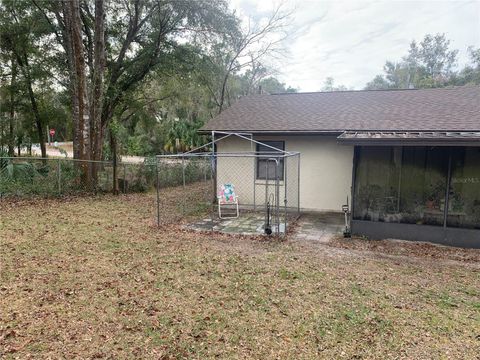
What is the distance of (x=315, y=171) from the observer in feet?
31.0

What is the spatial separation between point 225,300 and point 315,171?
6.37 metres

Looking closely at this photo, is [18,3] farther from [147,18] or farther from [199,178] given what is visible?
[199,178]

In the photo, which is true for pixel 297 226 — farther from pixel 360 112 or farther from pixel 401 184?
pixel 360 112

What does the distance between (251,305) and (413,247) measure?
4093mm

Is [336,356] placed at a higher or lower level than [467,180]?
lower

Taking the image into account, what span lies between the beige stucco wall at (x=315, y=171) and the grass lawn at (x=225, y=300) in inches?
138

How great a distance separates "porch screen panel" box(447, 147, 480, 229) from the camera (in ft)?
20.5

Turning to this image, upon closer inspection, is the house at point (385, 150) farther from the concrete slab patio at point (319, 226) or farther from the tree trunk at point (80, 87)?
the tree trunk at point (80, 87)

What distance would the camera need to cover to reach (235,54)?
21.9 m

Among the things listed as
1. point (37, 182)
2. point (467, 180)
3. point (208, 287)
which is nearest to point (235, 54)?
point (37, 182)

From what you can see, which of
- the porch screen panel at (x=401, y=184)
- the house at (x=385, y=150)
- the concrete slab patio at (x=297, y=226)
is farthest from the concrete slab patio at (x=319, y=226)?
the porch screen panel at (x=401, y=184)

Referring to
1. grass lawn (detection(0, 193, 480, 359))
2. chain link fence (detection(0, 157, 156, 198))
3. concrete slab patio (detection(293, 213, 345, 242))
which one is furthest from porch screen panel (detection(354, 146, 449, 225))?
chain link fence (detection(0, 157, 156, 198))

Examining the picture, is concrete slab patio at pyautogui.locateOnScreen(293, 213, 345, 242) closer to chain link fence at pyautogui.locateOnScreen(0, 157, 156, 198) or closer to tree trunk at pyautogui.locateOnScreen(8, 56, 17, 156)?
chain link fence at pyautogui.locateOnScreen(0, 157, 156, 198)

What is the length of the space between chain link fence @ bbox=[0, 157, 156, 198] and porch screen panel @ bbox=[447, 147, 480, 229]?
9792 mm
